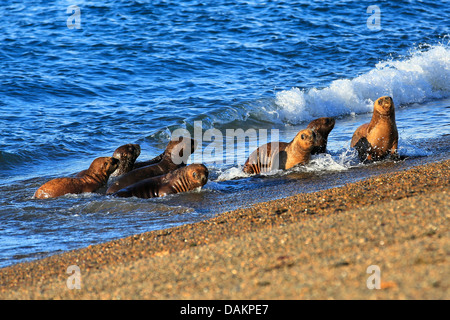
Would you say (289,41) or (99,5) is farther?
(99,5)

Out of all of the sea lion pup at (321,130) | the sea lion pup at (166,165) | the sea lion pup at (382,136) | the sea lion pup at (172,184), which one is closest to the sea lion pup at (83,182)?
the sea lion pup at (166,165)

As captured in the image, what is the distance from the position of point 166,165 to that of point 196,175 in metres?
1.16

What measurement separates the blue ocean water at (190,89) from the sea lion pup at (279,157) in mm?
244

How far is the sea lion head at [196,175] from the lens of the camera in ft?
28.6

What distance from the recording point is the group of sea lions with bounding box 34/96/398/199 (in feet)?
29.7

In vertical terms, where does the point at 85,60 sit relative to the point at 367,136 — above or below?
above

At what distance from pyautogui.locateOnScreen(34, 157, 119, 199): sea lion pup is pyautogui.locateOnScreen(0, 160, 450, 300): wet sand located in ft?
9.90

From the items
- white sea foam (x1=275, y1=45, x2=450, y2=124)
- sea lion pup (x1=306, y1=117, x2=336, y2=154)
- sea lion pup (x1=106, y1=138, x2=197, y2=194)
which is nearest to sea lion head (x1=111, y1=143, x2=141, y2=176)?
sea lion pup (x1=106, y1=138, x2=197, y2=194)

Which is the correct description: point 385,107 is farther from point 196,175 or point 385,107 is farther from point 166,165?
point 166,165

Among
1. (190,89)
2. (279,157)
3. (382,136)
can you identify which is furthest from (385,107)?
(190,89)

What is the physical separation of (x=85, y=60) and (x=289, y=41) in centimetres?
740

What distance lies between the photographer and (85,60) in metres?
19.0
